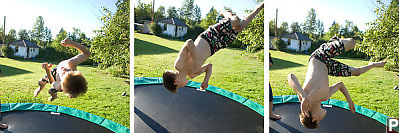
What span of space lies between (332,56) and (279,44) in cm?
58

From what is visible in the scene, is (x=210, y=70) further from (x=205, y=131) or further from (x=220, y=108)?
(x=205, y=131)

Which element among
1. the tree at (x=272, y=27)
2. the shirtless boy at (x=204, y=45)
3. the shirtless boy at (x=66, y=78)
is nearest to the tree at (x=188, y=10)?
the shirtless boy at (x=204, y=45)

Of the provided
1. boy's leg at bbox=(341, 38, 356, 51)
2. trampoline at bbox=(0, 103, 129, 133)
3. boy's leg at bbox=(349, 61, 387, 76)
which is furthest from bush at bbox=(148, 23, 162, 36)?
boy's leg at bbox=(349, 61, 387, 76)

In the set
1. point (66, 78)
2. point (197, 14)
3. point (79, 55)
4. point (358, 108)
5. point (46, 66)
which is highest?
point (197, 14)

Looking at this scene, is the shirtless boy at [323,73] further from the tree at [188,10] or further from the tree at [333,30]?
the tree at [188,10]

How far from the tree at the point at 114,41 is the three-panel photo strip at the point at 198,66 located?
11mm

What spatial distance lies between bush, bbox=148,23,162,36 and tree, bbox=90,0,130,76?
26 centimetres

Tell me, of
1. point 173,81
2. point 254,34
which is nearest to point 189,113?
point 173,81

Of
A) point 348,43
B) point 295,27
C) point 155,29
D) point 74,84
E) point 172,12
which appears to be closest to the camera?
point 348,43

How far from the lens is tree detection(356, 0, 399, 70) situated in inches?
86.9

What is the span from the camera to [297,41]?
8.45 feet

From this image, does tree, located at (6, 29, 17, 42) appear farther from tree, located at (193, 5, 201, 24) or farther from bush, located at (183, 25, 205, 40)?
tree, located at (193, 5, 201, 24)

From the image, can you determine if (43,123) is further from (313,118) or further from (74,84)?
(313,118)

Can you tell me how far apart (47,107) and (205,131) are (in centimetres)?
157
